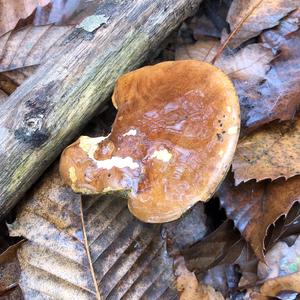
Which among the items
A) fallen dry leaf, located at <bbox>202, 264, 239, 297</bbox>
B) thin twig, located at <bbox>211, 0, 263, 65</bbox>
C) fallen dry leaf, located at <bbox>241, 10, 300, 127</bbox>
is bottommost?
fallen dry leaf, located at <bbox>202, 264, 239, 297</bbox>

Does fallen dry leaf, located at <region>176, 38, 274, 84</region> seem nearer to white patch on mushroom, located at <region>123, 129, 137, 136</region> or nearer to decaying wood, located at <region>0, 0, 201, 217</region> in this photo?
decaying wood, located at <region>0, 0, 201, 217</region>

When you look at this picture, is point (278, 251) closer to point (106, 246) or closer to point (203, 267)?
point (203, 267)

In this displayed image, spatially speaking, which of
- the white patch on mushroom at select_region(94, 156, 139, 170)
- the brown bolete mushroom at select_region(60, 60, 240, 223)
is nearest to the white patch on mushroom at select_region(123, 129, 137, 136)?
the brown bolete mushroom at select_region(60, 60, 240, 223)

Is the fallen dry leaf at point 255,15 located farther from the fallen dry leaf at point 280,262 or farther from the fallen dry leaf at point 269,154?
the fallen dry leaf at point 280,262

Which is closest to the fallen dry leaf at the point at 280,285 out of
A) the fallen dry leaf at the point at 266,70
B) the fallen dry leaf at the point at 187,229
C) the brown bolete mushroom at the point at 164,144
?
the fallen dry leaf at the point at 187,229

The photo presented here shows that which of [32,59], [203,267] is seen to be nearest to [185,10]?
[32,59]

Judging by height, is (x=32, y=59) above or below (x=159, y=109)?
above
